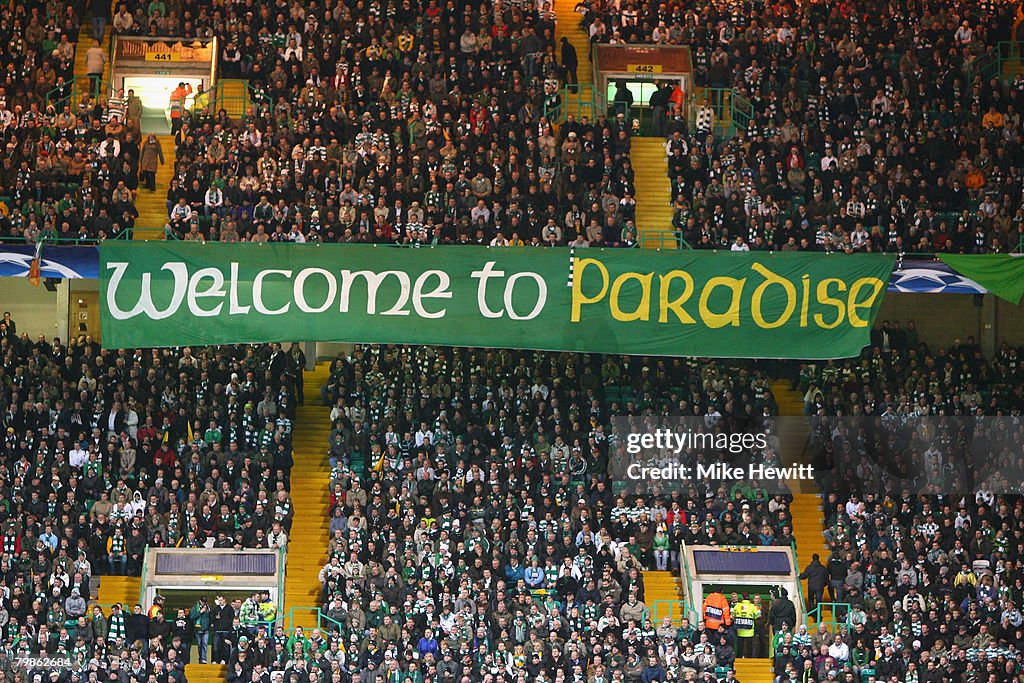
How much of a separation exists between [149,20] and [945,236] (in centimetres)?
1752

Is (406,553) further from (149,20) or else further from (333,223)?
(149,20)

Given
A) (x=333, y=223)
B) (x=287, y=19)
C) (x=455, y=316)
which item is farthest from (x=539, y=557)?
(x=287, y=19)

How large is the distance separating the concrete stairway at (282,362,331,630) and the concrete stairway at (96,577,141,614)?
8.02ft

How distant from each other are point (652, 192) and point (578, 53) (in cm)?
602

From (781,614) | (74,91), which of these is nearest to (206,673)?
(781,614)

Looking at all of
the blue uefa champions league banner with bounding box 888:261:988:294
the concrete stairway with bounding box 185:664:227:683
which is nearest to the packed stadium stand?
the concrete stairway with bounding box 185:664:227:683

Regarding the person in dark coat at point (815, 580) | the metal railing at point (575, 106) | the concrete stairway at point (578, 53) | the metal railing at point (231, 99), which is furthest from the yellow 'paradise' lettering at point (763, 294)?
the metal railing at point (231, 99)

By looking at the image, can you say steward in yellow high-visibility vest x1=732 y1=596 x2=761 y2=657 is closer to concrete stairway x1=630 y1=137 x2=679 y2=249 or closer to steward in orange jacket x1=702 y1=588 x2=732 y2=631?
steward in orange jacket x1=702 y1=588 x2=732 y2=631

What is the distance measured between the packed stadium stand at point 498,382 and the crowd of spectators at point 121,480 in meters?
0.06

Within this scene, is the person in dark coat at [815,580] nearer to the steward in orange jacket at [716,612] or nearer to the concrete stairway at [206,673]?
the steward in orange jacket at [716,612]

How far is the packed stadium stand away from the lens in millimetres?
27828

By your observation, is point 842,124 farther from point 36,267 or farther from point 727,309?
point 36,267

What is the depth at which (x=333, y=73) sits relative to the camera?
37406 millimetres

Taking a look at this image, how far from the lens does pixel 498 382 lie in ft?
108
